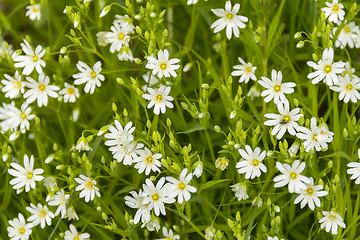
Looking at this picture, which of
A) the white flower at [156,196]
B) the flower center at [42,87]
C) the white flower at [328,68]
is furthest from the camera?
the flower center at [42,87]

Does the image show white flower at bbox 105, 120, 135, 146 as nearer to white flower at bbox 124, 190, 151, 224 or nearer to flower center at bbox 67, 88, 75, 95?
white flower at bbox 124, 190, 151, 224

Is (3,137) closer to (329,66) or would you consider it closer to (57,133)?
Answer: (57,133)

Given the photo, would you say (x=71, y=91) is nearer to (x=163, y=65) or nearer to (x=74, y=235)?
(x=163, y=65)

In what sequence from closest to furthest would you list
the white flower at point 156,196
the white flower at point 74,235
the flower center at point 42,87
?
the white flower at point 156,196, the white flower at point 74,235, the flower center at point 42,87

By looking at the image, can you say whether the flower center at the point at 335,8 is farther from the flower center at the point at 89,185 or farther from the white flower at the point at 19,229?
the white flower at the point at 19,229

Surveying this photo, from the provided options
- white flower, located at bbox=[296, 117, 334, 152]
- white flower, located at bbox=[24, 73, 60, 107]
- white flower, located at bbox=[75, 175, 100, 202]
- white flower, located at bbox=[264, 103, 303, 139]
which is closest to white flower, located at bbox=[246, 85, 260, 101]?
white flower, located at bbox=[264, 103, 303, 139]

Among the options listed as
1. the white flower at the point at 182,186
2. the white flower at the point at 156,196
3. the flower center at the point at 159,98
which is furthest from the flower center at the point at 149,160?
the flower center at the point at 159,98
